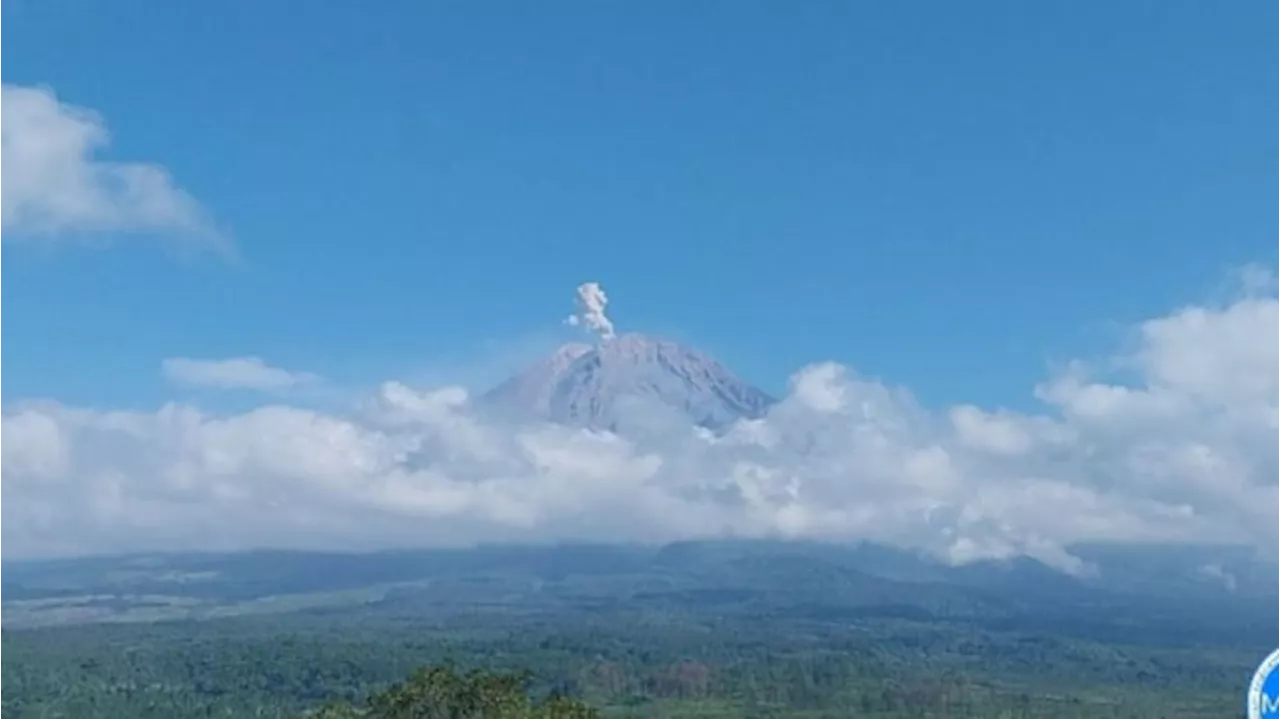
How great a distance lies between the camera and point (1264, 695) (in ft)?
19.1

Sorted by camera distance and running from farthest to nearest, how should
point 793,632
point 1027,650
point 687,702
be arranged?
1. point 793,632
2. point 1027,650
3. point 687,702

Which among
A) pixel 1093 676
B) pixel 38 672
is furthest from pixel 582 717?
pixel 1093 676

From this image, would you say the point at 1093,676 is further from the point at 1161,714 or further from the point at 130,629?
the point at 130,629

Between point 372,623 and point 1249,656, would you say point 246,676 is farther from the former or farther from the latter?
point 1249,656

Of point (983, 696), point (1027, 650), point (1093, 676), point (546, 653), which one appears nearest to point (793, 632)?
point (1027, 650)

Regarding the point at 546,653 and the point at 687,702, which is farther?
the point at 546,653

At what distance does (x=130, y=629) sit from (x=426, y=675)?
507ft

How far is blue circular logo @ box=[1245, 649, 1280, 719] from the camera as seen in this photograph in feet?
→ 19.1

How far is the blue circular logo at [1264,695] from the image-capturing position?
5812 millimetres

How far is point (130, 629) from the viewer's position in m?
172

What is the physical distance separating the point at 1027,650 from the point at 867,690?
80.0m

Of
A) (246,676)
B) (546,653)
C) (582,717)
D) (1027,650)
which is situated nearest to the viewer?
(582,717)

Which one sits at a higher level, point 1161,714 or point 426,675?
point 426,675

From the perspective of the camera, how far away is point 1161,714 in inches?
4149
